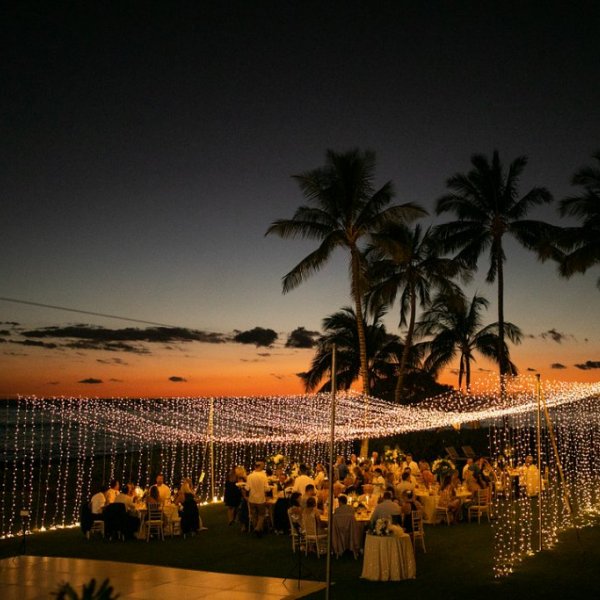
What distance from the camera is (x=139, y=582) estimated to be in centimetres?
1026

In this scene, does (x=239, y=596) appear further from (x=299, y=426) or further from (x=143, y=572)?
(x=299, y=426)

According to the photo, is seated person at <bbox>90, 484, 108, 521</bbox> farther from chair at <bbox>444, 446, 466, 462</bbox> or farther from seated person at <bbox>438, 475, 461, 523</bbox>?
chair at <bbox>444, 446, 466, 462</bbox>

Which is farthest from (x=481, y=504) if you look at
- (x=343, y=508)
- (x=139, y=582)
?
(x=139, y=582)

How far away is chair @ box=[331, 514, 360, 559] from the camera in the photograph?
12266 millimetres

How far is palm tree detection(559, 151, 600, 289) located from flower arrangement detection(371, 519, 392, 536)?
16.2m

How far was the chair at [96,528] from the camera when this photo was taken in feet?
46.6

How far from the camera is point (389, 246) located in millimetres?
25250

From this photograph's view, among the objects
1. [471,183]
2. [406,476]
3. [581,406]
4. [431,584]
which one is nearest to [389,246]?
[471,183]

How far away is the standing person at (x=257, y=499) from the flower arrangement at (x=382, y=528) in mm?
4049

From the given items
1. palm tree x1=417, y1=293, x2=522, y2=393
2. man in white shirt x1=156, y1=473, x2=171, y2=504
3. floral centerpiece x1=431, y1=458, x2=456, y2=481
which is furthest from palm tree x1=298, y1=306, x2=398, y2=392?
man in white shirt x1=156, y1=473, x2=171, y2=504

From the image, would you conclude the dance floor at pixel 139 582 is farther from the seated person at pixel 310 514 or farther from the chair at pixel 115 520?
the chair at pixel 115 520

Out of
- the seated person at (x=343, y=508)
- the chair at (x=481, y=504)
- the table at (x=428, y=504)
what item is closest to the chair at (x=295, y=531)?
the seated person at (x=343, y=508)

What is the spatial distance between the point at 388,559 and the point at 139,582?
364 centimetres

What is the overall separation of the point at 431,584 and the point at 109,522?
6.87 metres
